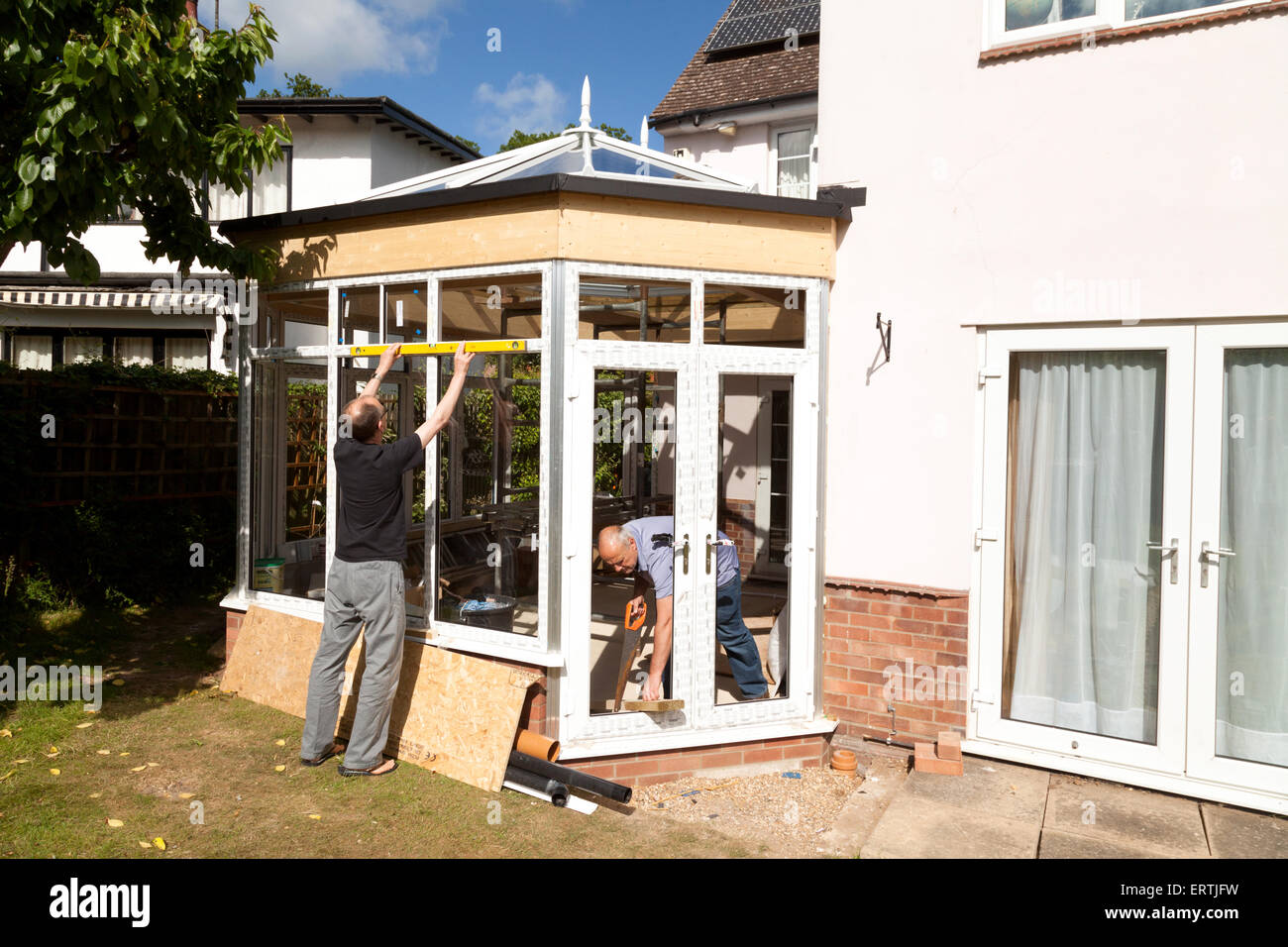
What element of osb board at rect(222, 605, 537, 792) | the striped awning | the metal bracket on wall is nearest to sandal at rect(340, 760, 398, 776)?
osb board at rect(222, 605, 537, 792)

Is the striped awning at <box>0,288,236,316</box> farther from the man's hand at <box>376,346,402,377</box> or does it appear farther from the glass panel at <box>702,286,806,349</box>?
the man's hand at <box>376,346,402,377</box>

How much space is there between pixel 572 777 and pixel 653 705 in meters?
0.66

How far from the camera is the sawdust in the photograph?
481 centimetres

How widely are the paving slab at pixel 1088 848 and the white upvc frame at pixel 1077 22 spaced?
4647 millimetres

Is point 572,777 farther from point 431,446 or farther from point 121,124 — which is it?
point 121,124

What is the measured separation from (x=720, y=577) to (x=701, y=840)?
169 centimetres

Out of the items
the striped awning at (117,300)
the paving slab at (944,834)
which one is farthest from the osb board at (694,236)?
the striped awning at (117,300)

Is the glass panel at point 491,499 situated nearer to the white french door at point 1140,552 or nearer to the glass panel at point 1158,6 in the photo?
the white french door at point 1140,552

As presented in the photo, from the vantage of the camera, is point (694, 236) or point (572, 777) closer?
point (572, 777)

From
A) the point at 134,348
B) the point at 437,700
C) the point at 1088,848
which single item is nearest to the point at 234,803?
the point at 437,700

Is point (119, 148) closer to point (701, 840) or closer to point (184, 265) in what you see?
point (184, 265)

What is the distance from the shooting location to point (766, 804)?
527 cm

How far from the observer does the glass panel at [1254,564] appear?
5055 millimetres
